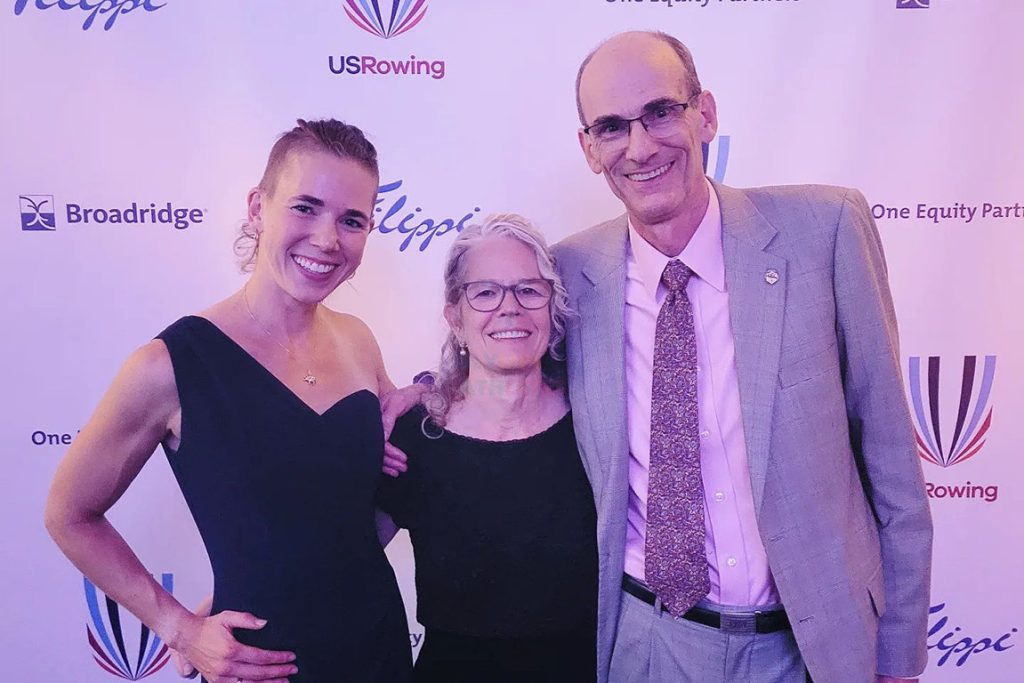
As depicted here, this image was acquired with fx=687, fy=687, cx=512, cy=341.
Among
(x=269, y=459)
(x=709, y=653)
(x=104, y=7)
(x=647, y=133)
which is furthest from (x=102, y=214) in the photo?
(x=709, y=653)

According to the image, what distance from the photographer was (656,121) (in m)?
1.51

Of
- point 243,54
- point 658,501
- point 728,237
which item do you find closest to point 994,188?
point 728,237

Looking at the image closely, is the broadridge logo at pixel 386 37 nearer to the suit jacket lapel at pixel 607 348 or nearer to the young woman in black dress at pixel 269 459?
the young woman in black dress at pixel 269 459

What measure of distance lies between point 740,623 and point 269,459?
3.42 feet

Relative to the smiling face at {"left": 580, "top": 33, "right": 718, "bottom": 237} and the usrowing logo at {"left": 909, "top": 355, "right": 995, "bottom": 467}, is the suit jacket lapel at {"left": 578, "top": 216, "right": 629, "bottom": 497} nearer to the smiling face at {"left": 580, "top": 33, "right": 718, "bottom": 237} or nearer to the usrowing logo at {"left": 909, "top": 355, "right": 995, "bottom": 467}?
the smiling face at {"left": 580, "top": 33, "right": 718, "bottom": 237}

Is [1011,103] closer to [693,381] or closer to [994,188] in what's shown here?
[994,188]

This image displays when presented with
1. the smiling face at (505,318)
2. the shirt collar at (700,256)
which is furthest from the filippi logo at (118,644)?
the shirt collar at (700,256)

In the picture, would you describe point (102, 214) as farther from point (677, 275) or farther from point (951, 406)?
point (951, 406)

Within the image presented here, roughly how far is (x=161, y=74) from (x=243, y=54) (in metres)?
0.27

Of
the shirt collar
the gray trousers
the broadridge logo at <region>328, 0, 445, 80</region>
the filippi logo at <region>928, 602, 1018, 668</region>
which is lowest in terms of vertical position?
the filippi logo at <region>928, 602, 1018, 668</region>

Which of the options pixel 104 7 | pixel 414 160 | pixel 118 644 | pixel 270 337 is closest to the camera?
pixel 270 337

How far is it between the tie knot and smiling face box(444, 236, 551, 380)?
29 cm

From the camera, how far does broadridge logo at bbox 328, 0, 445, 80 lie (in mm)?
2197

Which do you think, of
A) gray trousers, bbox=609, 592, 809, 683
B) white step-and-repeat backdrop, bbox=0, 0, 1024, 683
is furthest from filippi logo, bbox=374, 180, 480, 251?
gray trousers, bbox=609, 592, 809, 683
